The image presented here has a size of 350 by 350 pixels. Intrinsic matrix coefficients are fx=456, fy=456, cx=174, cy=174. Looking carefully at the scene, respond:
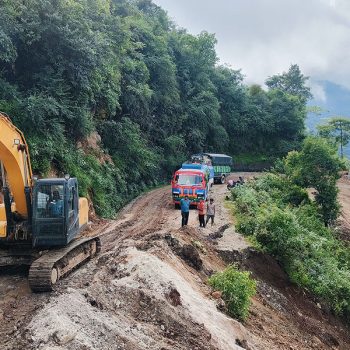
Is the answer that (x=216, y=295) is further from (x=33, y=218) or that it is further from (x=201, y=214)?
(x=201, y=214)

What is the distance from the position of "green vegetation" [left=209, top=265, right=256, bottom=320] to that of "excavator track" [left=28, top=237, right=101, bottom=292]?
4176mm

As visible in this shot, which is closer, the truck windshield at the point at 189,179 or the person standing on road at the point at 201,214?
the person standing on road at the point at 201,214

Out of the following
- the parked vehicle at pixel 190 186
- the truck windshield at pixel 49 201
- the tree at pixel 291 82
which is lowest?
the parked vehicle at pixel 190 186

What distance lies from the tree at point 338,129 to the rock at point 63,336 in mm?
68431

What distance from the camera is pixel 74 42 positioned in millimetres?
24141

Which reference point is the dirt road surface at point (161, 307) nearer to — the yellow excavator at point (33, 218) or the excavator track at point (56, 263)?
the excavator track at point (56, 263)

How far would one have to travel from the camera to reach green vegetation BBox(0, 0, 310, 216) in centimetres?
2273

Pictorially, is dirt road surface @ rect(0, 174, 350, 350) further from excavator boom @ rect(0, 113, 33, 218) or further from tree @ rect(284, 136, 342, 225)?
tree @ rect(284, 136, 342, 225)

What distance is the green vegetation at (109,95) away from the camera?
74.6 feet

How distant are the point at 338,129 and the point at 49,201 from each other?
222 ft

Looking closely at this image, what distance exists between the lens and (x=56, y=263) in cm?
1182

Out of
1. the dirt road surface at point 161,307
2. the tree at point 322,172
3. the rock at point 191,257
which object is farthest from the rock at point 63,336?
the tree at point 322,172

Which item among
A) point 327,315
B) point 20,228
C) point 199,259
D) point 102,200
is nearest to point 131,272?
point 20,228

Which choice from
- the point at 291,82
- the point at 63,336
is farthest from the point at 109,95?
the point at 291,82
